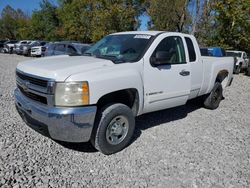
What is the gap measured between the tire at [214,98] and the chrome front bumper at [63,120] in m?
4.04

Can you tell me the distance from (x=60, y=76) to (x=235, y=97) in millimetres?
7236

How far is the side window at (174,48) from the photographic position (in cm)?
427

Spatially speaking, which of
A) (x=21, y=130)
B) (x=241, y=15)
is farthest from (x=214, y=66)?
(x=241, y=15)

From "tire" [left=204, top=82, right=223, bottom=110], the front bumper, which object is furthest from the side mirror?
the front bumper

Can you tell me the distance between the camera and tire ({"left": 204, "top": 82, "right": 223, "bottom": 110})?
240 inches

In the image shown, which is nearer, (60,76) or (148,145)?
(60,76)

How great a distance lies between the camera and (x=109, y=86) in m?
3.26

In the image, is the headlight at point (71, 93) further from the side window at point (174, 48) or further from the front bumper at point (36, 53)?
the front bumper at point (36, 53)

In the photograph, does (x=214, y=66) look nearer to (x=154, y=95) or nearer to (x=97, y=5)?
(x=154, y=95)

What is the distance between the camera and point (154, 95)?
4.03 meters

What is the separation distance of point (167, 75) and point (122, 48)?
986 millimetres

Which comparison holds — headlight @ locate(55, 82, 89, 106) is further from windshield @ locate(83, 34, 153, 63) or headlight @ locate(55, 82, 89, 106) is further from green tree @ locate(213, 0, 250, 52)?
green tree @ locate(213, 0, 250, 52)

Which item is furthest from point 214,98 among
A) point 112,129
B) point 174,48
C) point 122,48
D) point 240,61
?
point 240,61

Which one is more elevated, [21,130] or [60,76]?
[60,76]
